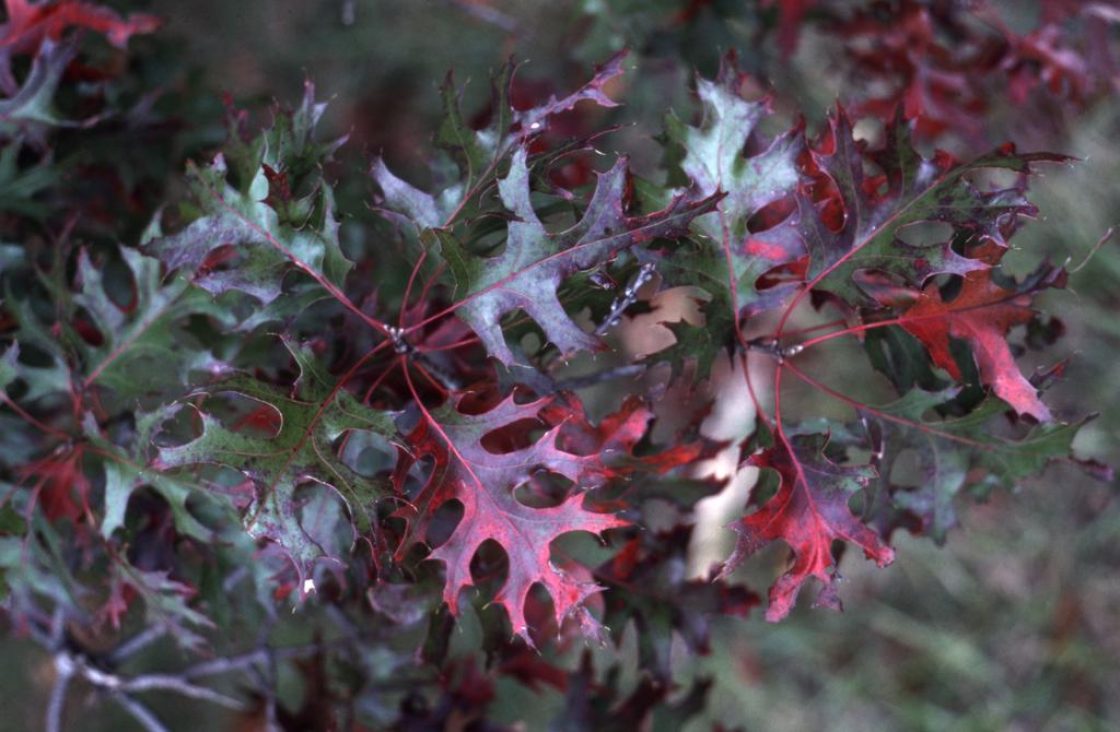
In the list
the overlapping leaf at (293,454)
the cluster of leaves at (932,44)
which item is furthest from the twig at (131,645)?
the cluster of leaves at (932,44)

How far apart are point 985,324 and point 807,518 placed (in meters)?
0.26

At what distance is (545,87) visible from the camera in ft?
6.31

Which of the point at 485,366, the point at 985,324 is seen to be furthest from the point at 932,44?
the point at 485,366

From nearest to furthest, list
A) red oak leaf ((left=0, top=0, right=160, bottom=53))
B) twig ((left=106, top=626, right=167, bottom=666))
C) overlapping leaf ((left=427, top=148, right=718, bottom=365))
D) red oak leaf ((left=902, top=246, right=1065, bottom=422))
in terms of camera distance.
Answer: overlapping leaf ((left=427, top=148, right=718, bottom=365)) → red oak leaf ((left=902, top=246, right=1065, bottom=422)) → red oak leaf ((left=0, top=0, right=160, bottom=53)) → twig ((left=106, top=626, right=167, bottom=666))

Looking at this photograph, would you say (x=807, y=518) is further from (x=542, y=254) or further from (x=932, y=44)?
(x=932, y=44)

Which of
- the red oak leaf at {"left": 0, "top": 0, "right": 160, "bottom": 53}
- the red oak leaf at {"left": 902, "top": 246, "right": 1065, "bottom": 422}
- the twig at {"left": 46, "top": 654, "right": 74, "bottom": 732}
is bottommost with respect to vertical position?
the twig at {"left": 46, "top": 654, "right": 74, "bottom": 732}

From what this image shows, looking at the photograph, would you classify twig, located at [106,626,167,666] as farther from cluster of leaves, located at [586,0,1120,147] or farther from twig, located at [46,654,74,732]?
cluster of leaves, located at [586,0,1120,147]

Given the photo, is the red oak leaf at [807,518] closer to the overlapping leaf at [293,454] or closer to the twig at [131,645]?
the overlapping leaf at [293,454]

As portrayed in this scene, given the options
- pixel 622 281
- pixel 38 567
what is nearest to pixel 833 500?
pixel 622 281

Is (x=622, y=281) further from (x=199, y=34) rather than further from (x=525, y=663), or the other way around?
(x=199, y=34)

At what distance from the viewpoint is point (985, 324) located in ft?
3.18

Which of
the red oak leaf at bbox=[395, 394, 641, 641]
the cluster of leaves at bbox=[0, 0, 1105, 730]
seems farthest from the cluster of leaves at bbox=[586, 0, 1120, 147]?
the red oak leaf at bbox=[395, 394, 641, 641]

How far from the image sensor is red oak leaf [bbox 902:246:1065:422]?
0.96 meters

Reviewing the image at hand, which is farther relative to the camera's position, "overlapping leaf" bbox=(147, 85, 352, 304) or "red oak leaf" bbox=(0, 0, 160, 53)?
"red oak leaf" bbox=(0, 0, 160, 53)
